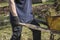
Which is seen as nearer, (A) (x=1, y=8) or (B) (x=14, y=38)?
(B) (x=14, y=38)

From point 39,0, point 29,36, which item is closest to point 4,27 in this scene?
point 29,36

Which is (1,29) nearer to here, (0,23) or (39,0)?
(0,23)

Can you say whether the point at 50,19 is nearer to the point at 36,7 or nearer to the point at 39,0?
the point at 36,7

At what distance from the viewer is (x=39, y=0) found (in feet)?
30.8

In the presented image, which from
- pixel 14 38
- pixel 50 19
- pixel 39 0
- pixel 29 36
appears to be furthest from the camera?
pixel 39 0

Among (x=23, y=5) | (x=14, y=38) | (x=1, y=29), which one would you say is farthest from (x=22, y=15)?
(x=1, y=29)

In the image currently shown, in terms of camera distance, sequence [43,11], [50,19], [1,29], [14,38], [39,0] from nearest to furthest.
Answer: [50,19], [14,38], [1,29], [43,11], [39,0]

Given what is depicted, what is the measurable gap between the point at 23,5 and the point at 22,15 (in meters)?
0.22

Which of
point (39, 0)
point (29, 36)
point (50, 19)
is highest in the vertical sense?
point (50, 19)

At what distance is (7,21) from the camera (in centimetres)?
700

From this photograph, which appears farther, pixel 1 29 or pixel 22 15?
pixel 1 29

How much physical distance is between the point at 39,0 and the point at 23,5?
17.4 feet

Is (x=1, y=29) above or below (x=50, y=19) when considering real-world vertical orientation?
below

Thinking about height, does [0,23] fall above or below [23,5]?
below
